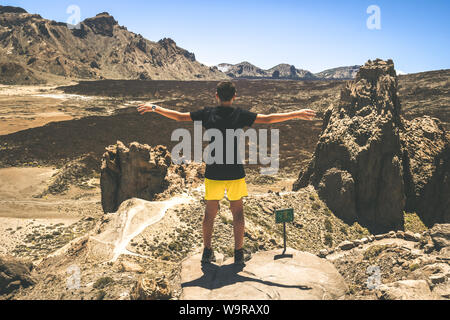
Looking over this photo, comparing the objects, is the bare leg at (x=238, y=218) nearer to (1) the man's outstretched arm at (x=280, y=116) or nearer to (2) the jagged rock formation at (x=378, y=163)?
(1) the man's outstretched arm at (x=280, y=116)

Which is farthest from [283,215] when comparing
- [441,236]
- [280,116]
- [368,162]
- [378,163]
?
[378,163]

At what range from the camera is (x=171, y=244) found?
13.1 metres

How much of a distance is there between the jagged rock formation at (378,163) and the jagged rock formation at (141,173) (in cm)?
873

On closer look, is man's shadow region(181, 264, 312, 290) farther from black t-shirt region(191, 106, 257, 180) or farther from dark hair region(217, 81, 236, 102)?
dark hair region(217, 81, 236, 102)

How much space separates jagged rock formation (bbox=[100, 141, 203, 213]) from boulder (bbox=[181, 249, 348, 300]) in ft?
40.2

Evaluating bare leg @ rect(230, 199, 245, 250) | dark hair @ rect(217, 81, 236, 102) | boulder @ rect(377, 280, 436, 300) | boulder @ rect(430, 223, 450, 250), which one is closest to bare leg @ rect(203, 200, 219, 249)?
bare leg @ rect(230, 199, 245, 250)

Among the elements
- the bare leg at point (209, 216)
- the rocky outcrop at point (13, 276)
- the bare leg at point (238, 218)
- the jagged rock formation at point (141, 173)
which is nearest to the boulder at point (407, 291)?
the bare leg at point (238, 218)

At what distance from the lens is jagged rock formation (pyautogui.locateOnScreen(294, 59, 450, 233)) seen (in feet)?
60.5

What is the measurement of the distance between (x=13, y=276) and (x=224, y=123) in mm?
9708

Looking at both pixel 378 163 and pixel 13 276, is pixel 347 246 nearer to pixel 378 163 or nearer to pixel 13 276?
pixel 378 163

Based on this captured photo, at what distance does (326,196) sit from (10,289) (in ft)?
53.6

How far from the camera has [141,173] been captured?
67.3 feet

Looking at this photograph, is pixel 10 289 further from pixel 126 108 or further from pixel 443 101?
pixel 443 101
